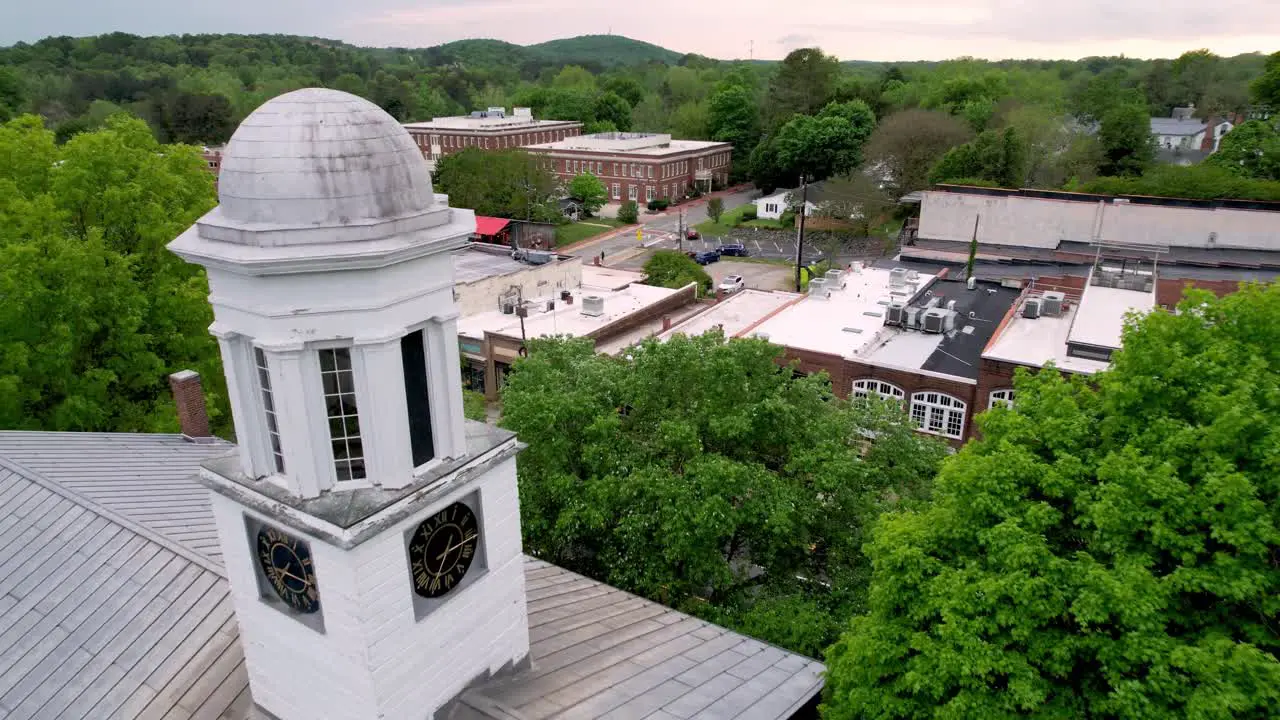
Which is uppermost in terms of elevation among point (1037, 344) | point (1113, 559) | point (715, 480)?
point (1113, 559)

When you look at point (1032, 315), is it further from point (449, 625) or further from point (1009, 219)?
point (449, 625)

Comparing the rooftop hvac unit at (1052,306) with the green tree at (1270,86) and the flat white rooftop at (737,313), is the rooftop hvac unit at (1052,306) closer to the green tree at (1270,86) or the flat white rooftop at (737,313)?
the flat white rooftop at (737,313)

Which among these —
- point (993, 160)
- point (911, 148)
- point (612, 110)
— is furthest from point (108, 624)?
point (612, 110)

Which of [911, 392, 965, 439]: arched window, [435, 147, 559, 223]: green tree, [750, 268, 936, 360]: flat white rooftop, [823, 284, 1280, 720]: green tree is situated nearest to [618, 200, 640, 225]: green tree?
[435, 147, 559, 223]: green tree

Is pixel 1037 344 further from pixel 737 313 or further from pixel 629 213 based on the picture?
pixel 629 213

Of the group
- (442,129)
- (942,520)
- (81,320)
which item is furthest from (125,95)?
(942,520)

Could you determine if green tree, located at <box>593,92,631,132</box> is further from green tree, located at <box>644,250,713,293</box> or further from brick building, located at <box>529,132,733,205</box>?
green tree, located at <box>644,250,713,293</box>
